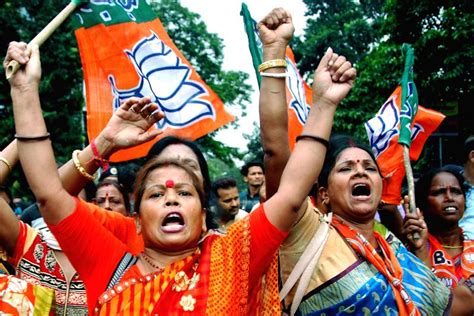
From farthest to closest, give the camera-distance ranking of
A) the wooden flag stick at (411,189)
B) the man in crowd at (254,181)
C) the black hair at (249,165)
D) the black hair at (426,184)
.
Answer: the black hair at (249,165) < the man in crowd at (254,181) < the black hair at (426,184) < the wooden flag stick at (411,189)

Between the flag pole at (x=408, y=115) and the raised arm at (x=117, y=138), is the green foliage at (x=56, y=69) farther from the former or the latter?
the raised arm at (x=117, y=138)

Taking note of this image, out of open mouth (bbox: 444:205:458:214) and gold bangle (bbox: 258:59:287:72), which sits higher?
gold bangle (bbox: 258:59:287:72)

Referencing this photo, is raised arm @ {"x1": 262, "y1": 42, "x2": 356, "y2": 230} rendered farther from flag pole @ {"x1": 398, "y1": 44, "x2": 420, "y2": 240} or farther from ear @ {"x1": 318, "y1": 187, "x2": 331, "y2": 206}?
flag pole @ {"x1": 398, "y1": 44, "x2": 420, "y2": 240}

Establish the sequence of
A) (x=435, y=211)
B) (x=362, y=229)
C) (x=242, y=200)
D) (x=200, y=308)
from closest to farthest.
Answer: (x=200, y=308) < (x=362, y=229) < (x=435, y=211) < (x=242, y=200)

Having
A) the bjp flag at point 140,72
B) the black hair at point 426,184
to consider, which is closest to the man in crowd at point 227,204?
the bjp flag at point 140,72

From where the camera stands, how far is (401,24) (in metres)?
13.4

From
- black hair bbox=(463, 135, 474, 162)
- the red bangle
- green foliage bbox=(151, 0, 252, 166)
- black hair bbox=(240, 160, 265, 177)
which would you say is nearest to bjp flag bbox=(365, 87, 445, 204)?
black hair bbox=(463, 135, 474, 162)

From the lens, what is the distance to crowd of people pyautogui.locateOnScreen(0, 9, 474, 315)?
2053mm

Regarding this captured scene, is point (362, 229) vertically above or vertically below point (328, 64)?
below

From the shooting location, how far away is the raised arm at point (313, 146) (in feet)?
6.71

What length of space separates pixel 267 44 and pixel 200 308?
94cm

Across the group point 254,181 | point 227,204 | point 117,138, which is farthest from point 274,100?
point 254,181

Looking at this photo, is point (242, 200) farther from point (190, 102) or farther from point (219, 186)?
point (190, 102)

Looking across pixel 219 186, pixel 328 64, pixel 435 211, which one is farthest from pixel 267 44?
pixel 219 186
